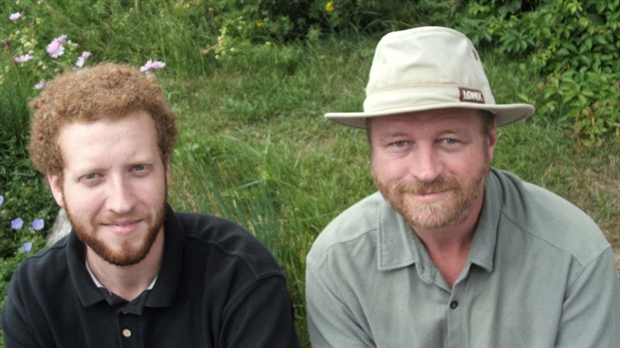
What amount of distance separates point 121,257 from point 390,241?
0.84 m

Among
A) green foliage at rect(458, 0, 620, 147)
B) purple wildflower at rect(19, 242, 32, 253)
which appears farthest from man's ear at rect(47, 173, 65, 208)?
green foliage at rect(458, 0, 620, 147)

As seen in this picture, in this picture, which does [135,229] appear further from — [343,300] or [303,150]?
[303,150]

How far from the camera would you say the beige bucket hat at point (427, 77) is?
2602 mm

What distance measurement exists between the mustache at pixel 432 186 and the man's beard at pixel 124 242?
75 centimetres

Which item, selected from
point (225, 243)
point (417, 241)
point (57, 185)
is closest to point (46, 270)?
point (57, 185)

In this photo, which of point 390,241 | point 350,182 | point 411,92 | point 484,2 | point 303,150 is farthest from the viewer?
point 484,2

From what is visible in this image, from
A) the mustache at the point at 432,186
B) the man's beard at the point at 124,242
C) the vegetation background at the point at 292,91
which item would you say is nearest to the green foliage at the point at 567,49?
the vegetation background at the point at 292,91

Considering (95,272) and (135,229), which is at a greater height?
(135,229)

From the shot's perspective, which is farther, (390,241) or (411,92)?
(390,241)

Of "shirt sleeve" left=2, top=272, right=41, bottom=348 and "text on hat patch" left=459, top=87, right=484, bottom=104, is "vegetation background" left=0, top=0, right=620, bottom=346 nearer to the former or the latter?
"shirt sleeve" left=2, top=272, right=41, bottom=348

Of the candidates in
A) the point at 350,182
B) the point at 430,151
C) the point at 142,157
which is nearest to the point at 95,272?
the point at 142,157

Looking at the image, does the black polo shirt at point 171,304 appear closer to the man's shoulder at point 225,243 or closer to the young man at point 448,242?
the man's shoulder at point 225,243

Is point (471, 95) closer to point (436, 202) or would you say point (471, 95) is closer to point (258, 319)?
point (436, 202)

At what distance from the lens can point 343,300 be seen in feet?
9.39
